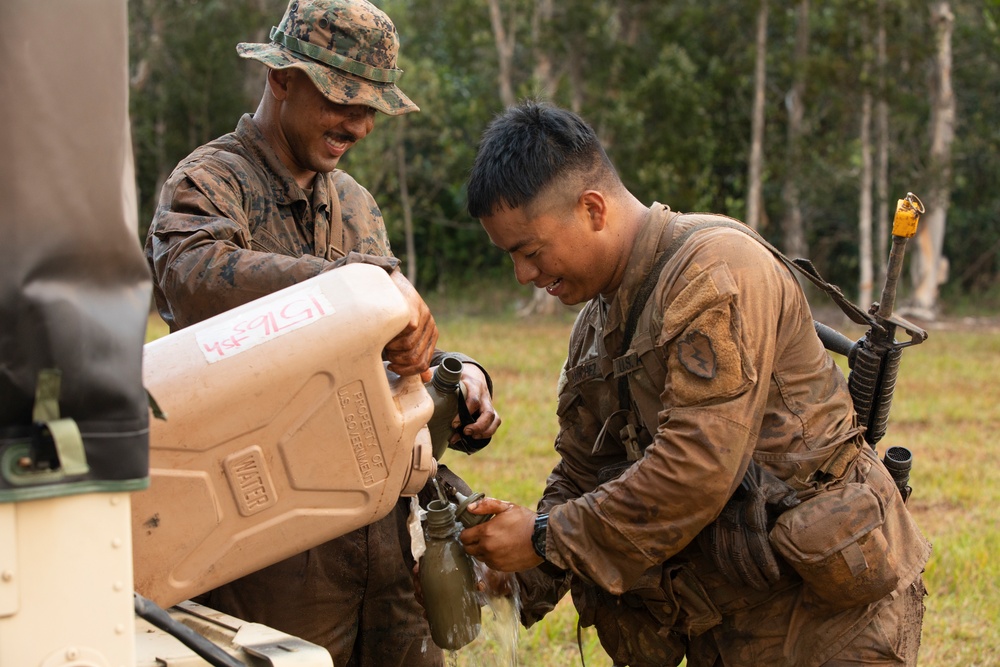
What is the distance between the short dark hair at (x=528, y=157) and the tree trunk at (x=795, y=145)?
18.1m

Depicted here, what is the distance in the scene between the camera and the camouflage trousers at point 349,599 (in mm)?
3162

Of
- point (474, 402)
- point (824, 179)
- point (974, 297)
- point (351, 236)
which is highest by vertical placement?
point (351, 236)

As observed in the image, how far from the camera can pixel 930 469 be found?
7.71 m

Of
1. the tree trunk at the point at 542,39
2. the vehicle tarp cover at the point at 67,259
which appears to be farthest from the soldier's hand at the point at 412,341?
the tree trunk at the point at 542,39

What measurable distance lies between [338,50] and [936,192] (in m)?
18.7

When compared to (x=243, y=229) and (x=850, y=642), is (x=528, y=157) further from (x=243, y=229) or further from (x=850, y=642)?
(x=850, y=642)

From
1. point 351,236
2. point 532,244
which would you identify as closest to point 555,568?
point 532,244

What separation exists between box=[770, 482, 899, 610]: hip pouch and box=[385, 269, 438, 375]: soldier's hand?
99 cm

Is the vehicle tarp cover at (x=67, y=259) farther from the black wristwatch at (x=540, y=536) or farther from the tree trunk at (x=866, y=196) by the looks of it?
the tree trunk at (x=866, y=196)

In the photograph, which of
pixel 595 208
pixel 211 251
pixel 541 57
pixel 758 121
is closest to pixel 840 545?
pixel 595 208

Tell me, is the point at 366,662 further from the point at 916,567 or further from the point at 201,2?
the point at 201,2

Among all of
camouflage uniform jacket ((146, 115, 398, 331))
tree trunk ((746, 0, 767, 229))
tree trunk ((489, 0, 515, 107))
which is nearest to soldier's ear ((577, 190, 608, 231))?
camouflage uniform jacket ((146, 115, 398, 331))

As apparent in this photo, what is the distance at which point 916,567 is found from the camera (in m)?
2.86

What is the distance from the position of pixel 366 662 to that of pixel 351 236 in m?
1.31
